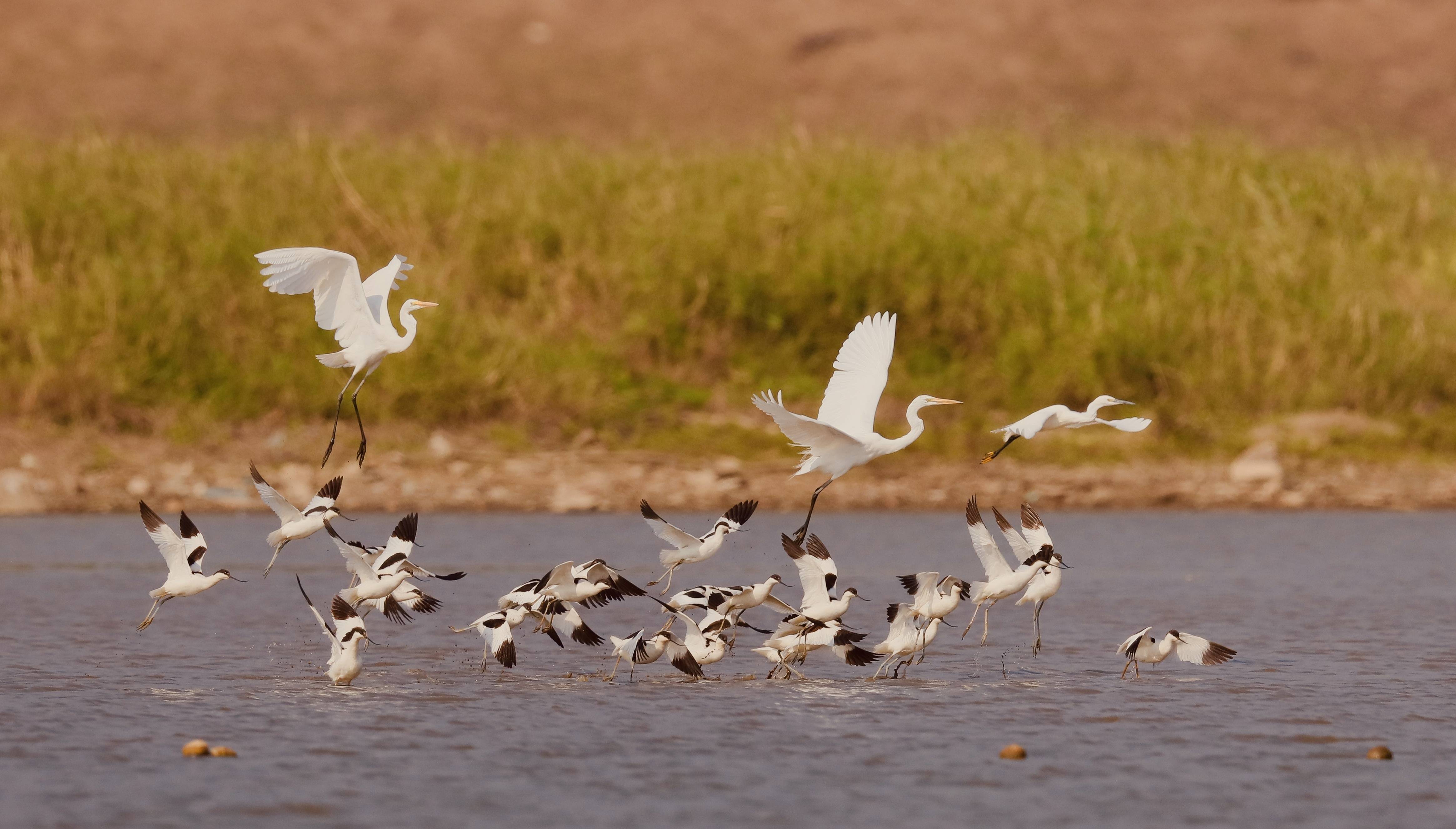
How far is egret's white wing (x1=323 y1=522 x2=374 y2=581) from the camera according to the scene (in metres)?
9.47

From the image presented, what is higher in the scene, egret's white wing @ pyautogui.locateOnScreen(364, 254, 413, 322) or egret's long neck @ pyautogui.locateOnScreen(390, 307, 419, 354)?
egret's white wing @ pyautogui.locateOnScreen(364, 254, 413, 322)

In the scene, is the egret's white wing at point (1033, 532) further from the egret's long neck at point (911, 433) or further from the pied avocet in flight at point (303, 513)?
the pied avocet in flight at point (303, 513)

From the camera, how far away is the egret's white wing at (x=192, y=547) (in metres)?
9.70

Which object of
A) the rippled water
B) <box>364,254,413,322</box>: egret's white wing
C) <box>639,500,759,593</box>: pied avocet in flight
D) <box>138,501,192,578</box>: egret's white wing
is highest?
<box>364,254,413,322</box>: egret's white wing

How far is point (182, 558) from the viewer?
9.71 metres

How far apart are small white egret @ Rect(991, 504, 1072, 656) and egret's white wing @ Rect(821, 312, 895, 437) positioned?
32.2 inches

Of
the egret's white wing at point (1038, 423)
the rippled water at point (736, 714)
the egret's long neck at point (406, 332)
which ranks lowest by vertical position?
the rippled water at point (736, 714)

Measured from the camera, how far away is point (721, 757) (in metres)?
7.65

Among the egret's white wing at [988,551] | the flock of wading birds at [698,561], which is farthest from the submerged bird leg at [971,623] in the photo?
the egret's white wing at [988,551]

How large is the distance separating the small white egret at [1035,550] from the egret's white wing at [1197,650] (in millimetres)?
648

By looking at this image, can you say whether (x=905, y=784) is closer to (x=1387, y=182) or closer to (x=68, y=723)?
(x=68, y=723)

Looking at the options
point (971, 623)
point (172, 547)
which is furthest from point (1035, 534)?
point (172, 547)

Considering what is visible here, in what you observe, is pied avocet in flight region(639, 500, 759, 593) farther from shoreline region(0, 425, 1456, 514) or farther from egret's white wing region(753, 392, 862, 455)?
shoreline region(0, 425, 1456, 514)

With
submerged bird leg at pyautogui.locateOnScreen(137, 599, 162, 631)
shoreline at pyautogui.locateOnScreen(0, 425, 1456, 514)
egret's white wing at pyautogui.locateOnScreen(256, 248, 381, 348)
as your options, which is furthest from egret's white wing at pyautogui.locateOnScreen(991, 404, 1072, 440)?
shoreline at pyautogui.locateOnScreen(0, 425, 1456, 514)
